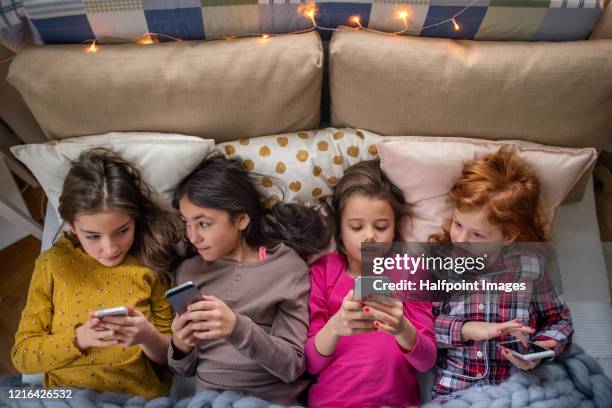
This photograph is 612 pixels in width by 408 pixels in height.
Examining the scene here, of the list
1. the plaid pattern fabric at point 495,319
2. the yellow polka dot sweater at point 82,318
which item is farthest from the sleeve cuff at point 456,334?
the yellow polka dot sweater at point 82,318

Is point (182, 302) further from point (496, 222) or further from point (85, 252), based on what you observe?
point (496, 222)

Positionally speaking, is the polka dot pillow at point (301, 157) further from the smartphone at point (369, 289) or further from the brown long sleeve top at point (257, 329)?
the smartphone at point (369, 289)

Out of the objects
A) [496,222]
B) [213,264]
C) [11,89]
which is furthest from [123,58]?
[496,222]

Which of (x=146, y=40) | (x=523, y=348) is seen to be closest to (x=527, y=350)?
(x=523, y=348)

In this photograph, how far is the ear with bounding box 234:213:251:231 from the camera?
1.37m

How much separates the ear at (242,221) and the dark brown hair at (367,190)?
258 mm

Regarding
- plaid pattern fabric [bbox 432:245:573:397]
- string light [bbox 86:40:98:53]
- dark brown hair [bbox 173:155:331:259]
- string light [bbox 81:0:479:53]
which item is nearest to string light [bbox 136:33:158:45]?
string light [bbox 81:0:479:53]

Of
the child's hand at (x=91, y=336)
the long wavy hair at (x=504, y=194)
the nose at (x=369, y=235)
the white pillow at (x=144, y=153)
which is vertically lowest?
the child's hand at (x=91, y=336)

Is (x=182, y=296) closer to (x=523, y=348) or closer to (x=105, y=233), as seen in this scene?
(x=105, y=233)

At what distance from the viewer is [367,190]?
4.44 ft

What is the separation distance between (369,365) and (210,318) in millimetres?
426

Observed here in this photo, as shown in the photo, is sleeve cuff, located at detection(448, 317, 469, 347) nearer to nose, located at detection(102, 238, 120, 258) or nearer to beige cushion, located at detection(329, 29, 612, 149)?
beige cushion, located at detection(329, 29, 612, 149)

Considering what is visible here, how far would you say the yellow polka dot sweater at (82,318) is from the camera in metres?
1.23

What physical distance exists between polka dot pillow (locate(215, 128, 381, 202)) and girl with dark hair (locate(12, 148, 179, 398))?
301 millimetres
